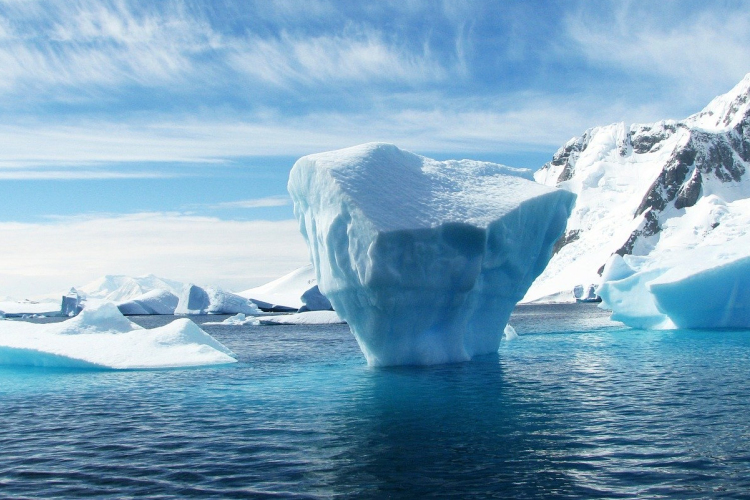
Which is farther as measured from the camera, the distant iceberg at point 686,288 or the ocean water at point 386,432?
the distant iceberg at point 686,288

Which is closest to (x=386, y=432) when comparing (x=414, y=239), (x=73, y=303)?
(x=414, y=239)

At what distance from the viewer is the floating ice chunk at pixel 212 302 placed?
255 ft

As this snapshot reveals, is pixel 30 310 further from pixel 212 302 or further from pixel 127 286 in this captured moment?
pixel 212 302

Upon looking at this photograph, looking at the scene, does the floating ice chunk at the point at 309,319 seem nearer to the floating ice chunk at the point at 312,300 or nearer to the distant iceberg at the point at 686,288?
the floating ice chunk at the point at 312,300

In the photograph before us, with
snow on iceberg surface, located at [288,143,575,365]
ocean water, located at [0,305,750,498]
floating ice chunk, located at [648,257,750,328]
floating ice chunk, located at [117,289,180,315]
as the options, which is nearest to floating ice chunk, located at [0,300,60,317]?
floating ice chunk, located at [117,289,180,315]

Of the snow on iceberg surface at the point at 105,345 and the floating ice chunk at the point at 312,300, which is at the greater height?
the floating ice chunk at the point at 312,300

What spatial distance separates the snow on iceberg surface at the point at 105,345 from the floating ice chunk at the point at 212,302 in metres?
52.1

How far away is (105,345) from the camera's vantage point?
22.9 metres

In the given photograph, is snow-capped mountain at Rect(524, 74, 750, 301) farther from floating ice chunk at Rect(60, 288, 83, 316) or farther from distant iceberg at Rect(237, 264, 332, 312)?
floating ice chunk at Rect(60, 288, 83, 316)

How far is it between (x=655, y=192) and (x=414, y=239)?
536 feet

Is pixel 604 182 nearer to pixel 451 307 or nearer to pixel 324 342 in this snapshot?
pixel 324 342

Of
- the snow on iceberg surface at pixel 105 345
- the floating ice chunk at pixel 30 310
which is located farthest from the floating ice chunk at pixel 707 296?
the floating ice chunk at pixel 30 310

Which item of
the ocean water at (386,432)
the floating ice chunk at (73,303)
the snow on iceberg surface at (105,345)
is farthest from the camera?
the floating ice chunk at (73,303)

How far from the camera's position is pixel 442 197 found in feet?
64.3
